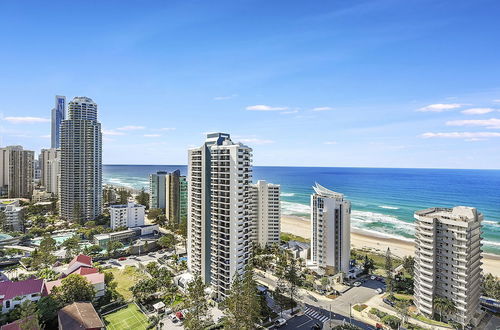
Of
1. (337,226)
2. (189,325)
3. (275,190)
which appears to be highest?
(275,190)

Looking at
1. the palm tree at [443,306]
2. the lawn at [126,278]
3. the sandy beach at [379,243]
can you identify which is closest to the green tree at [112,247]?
the lawn at [126,278]

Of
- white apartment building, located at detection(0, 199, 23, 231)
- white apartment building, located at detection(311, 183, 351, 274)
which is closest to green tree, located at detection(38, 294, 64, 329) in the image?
white apartment building, located at detection(311, 183, 351, 274)

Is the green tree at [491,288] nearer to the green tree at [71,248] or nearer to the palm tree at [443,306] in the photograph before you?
the palm tree at [443,306]

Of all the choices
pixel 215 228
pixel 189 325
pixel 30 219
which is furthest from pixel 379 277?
pixel 30 219

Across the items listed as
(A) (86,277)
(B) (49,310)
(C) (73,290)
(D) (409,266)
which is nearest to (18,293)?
(B) (49,310)

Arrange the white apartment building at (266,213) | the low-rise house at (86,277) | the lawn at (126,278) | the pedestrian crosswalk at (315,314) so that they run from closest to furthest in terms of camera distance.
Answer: the pedestrian crosswalk at (315,314) → the low-rise house at (86,277) → the lawn at (126,278) → the white apartment building at (266,213)

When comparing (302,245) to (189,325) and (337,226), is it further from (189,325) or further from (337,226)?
(189,325)

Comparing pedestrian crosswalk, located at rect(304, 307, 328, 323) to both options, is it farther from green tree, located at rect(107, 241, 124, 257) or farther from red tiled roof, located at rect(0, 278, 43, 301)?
green tree, located at rect(107, 241, 124, 257)
